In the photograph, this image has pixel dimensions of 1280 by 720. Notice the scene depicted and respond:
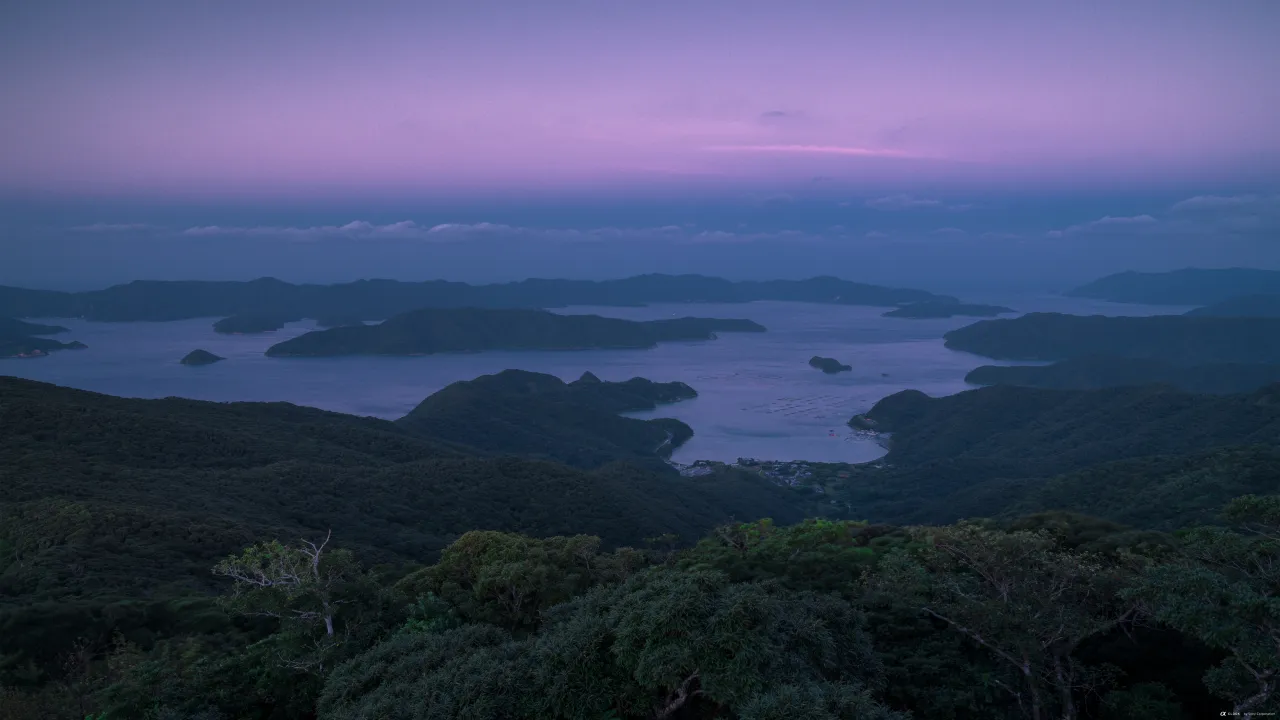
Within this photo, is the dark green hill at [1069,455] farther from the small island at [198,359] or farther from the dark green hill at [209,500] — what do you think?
the small island at [198,359]

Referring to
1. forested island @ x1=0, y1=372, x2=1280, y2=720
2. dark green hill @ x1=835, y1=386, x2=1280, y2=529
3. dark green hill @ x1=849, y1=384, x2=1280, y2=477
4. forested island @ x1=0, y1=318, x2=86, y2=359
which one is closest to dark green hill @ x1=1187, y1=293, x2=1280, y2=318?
dark green hill @ x1=849, y1=384, x2=1280, y2=477

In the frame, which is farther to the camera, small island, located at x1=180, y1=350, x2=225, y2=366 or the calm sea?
small island, located at x1=180, y1=350, x2=225, y2=366

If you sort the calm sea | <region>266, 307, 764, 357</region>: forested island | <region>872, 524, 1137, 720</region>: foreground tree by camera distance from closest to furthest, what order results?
<region>872, 524, 1137, 720</region>: foreground tree, the calm sea, <region>266, 307, 764, 357</region>: forested island

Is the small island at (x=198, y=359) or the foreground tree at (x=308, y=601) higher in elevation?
the foreground tree at (x=308, y=601)

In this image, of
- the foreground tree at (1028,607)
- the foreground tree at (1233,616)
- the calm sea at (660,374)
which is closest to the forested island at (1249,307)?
the calm sea at (660,374)

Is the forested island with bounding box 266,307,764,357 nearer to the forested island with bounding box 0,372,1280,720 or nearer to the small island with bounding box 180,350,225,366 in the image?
the small island with bounding box 180,350,225,366

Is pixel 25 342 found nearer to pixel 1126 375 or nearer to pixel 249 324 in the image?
pixel 249 324
